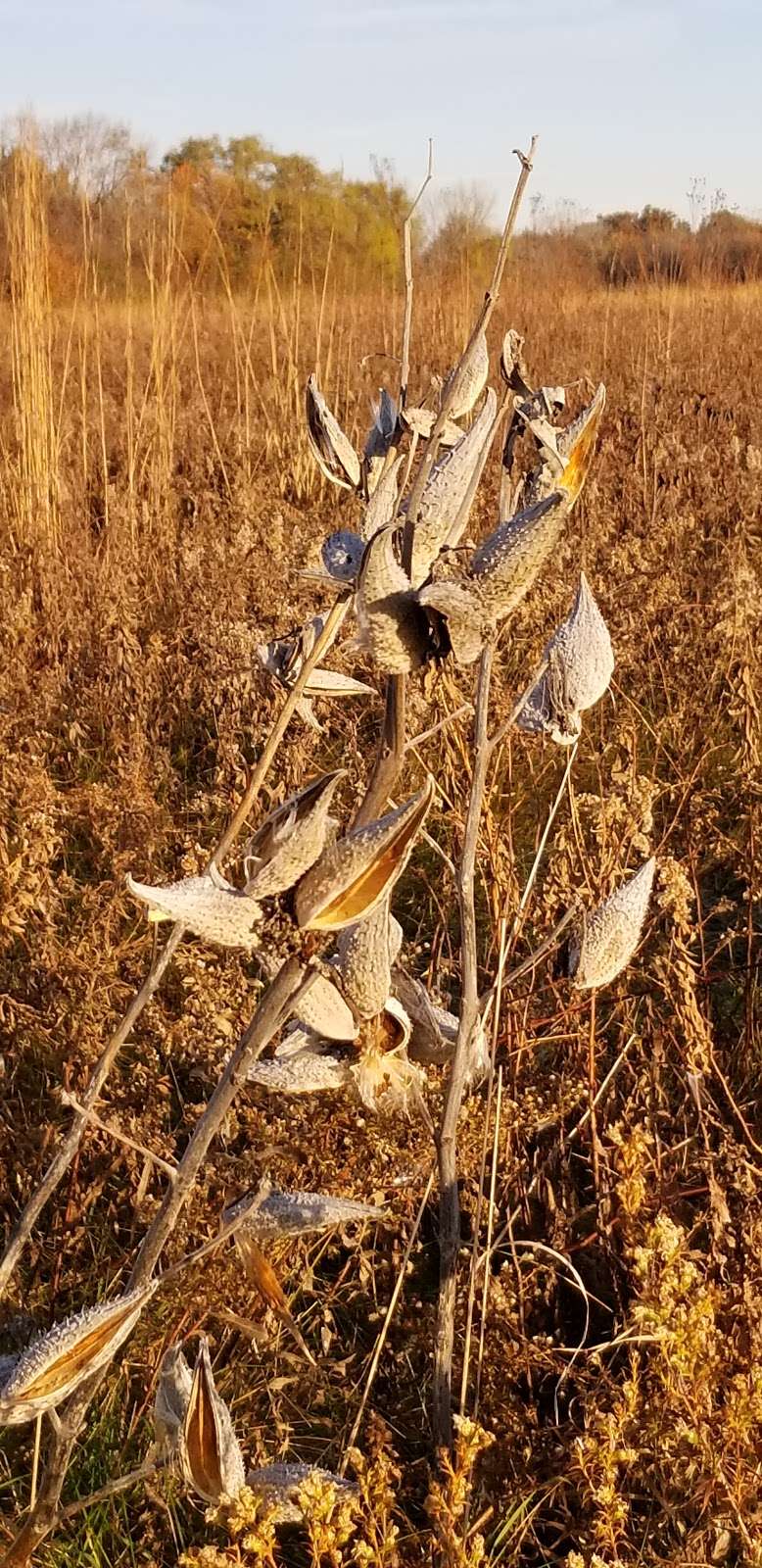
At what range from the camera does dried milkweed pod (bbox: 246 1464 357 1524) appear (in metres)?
0.96

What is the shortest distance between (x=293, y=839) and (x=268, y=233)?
16.5 feet

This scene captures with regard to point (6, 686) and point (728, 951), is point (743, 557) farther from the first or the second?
point (6, 686)

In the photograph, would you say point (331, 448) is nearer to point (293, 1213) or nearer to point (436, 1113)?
point (293, 1213)

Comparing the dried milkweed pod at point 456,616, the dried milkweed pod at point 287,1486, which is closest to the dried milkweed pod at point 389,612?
the dried milkweed pod at point 456,616

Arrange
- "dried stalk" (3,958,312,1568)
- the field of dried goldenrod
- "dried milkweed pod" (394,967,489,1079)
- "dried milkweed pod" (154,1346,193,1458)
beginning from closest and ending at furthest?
1. "dried stalk" (3,958,312,1568)
2. "dried milkweed pod" (394,967,489,1079)
3. "dried milkweed pod" (154,1346,193,1458)
4. the field of dried goldenrod

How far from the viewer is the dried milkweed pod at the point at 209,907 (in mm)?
580

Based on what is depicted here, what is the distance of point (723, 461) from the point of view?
386 centimetres

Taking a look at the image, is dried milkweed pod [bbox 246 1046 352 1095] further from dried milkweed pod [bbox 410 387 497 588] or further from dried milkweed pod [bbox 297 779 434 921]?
dried milkweed pod [bbox 410 387 497 588]

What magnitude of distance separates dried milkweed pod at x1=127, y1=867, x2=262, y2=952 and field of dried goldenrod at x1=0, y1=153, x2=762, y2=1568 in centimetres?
21

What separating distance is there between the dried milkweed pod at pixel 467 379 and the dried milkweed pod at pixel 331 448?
6 centimetres

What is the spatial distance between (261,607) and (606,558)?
733 millimetres

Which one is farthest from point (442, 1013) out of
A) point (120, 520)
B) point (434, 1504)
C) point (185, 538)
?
point (120, 520)

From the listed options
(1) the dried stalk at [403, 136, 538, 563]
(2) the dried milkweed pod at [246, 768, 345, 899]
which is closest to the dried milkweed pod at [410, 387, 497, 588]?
(1) the dried stalk at [403, 136, 538, 563]

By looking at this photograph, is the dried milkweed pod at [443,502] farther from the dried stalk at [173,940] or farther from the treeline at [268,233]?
the treeline at [268,233]
